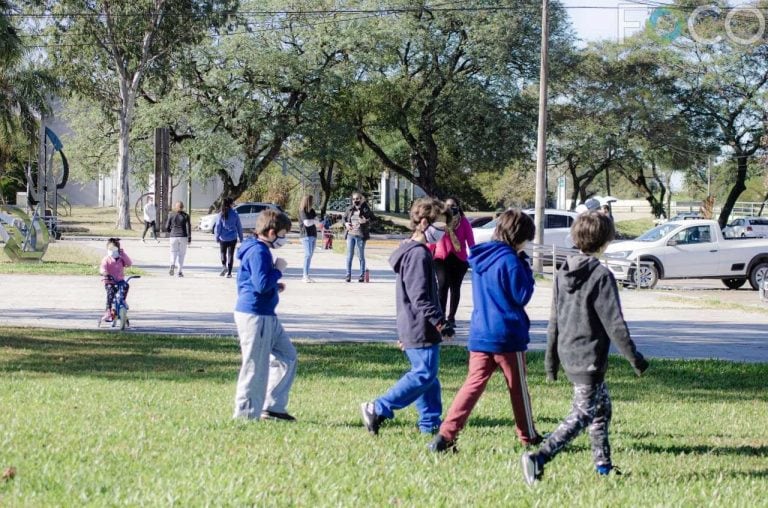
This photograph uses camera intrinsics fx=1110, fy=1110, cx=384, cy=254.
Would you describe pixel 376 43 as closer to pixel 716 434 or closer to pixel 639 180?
pixel 639 180

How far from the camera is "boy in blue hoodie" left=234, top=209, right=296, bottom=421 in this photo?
7.55 meters

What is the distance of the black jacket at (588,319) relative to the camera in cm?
603

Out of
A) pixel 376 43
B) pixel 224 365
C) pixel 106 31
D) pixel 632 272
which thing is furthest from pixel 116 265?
pixel 376 43

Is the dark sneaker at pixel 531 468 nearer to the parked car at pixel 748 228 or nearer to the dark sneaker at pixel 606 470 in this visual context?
the dark sneaker at pixel 606 470

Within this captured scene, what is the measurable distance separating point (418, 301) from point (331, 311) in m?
10.7

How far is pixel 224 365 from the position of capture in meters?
11.5

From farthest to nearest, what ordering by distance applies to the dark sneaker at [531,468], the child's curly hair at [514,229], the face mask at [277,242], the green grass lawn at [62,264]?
the green grass lawn at [62,264], the face mask at [277,242], the child's curly hair at [514,229], the dark sneaker at [531,468]

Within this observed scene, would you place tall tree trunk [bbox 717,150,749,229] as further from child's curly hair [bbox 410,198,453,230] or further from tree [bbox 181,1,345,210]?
child's curly hair [bbox 410,198,453,230]

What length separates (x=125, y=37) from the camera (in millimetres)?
48594

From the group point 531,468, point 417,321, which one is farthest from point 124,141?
point 531,468

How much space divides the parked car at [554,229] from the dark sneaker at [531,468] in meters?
28.0

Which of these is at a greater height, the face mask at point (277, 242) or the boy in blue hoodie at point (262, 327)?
the face mask at point (277, 242)

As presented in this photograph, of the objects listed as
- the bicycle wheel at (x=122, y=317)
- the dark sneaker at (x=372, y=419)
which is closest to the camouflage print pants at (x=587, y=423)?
the dark sneaker at (x=372, y=419)

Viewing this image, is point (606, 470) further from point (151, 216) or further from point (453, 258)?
point (151, 216)
